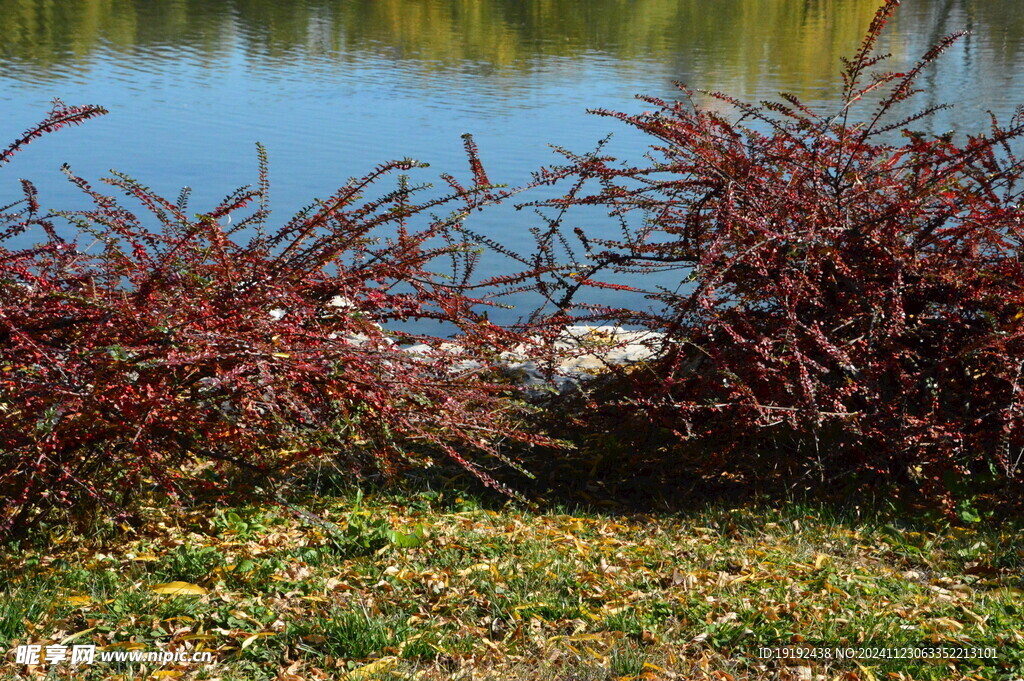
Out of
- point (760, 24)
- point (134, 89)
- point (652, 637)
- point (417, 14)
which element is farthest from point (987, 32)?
point (652, 637)

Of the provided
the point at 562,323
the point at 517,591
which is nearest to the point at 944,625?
the point at 517,591

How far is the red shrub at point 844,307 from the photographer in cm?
427

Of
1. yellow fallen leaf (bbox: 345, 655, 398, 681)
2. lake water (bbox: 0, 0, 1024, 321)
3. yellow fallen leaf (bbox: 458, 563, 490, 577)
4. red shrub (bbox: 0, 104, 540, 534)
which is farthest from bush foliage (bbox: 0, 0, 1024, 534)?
lake water (bbox: 0, 0, 1024, 321)

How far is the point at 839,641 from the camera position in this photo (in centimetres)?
323

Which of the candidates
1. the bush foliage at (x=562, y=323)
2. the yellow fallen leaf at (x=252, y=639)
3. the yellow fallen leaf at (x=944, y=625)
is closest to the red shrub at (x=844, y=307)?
the bush foliage at (x=562, y=323)

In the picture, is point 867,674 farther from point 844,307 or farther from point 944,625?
point 844,307

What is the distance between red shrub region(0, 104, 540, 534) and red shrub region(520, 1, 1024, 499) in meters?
1.01

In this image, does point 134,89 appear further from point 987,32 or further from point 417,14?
point 987,32

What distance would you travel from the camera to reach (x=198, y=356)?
325 centimetres

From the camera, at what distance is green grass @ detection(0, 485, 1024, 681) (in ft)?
10.2

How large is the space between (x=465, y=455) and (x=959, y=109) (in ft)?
48.7

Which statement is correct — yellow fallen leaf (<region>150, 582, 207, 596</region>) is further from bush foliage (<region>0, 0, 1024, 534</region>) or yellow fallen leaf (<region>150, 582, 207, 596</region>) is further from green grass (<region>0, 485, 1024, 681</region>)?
bush foliage (<region>0, 0, 1024, 534</region>)

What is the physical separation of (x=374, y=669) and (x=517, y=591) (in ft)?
2.12

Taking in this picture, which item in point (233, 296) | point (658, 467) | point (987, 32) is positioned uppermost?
point (987, 32)
